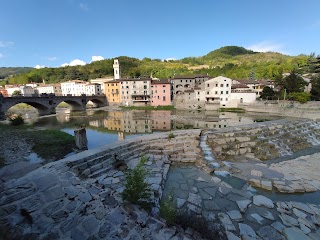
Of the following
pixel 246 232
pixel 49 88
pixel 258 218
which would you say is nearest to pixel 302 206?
pixel 258 218

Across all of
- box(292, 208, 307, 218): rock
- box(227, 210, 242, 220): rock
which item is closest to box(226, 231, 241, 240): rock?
box(227, 210, 242, 220): rock

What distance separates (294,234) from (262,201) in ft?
4.72

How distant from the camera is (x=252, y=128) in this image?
1420cm

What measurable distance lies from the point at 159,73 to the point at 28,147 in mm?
85425

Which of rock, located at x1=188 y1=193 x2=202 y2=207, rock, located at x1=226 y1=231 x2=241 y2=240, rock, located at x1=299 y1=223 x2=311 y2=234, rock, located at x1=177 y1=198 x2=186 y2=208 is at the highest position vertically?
rock, located at x1=226 y1=231 x2=241 y2=240

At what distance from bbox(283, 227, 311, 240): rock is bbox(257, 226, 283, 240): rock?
21 centimetres

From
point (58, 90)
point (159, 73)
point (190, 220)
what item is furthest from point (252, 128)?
point (58, 90)

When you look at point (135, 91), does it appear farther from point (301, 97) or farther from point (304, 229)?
point (304, 229)

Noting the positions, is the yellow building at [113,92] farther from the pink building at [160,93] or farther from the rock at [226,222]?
the rock at [226,222]

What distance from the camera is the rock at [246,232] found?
180 inches

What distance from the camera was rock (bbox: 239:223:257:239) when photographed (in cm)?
458

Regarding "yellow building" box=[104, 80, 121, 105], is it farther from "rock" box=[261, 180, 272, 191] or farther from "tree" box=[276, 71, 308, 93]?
"rock" box=[261, 180, 272, 191]

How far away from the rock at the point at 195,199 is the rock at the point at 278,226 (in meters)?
2.23

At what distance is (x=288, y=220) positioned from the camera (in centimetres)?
518
